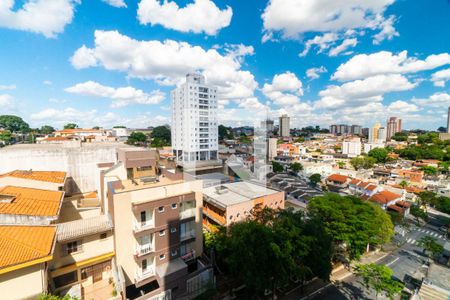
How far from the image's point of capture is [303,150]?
73.6m

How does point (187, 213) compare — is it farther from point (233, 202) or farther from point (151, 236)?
point (233, 202)

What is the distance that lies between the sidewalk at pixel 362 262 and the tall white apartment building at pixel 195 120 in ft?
123

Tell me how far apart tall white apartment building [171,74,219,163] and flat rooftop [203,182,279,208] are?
29409 mm

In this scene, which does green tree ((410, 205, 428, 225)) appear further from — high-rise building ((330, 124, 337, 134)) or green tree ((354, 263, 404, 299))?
high-rise building ((330, 124, 337, 134))

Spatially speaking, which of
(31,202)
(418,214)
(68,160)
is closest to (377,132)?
(418,214)

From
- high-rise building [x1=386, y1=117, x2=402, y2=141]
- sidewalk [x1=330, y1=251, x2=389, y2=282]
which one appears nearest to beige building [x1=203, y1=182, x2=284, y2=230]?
sidewalk [x1=330, y1=251, x2=389, y2=282]

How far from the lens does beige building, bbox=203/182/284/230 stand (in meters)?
15.8

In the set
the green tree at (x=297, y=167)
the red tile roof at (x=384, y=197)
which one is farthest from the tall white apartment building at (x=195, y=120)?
the red tile roof at (x=384, y=197)

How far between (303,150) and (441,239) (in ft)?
168

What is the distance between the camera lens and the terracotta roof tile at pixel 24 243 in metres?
7.25

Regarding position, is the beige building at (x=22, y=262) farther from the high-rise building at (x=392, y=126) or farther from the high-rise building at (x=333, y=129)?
the high-rise building at (x=333, y=129)

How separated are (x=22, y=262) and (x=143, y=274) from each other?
17.7 feet

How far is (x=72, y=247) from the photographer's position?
10.4 m

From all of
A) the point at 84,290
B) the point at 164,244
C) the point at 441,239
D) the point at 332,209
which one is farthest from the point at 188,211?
the point at 441,239
